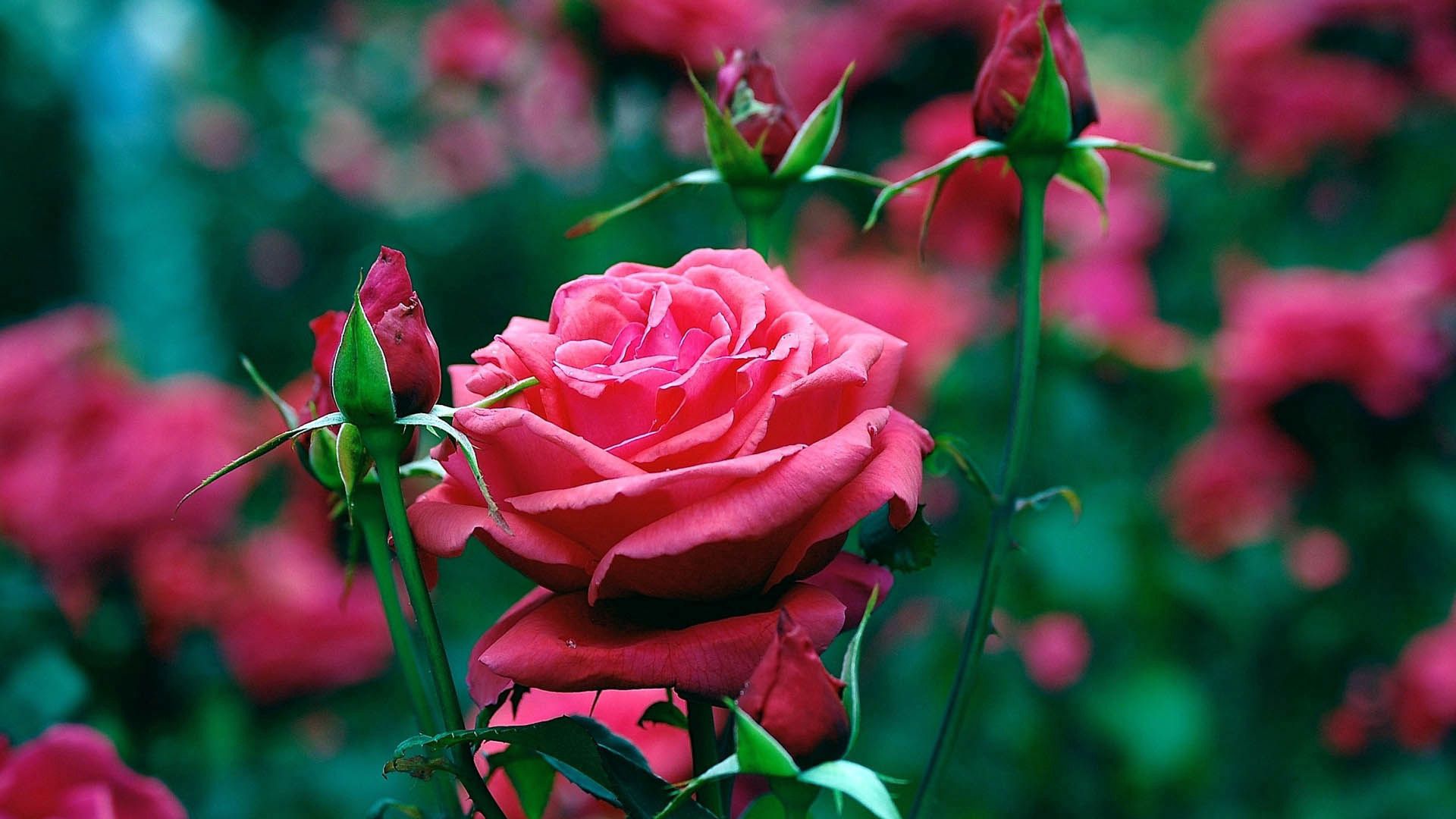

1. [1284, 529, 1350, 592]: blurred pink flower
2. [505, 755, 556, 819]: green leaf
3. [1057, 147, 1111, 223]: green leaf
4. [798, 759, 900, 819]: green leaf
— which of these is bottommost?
[1284, 529, 1350, 592]: blurred pink flower

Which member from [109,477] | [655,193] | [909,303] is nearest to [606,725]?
[655,193]

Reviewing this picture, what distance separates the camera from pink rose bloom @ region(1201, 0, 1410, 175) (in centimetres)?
204

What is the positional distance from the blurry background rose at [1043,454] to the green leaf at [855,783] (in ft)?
2.49

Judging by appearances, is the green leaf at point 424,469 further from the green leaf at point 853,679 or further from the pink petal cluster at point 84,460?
the pink petal cluster at point 84,460

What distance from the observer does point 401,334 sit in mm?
485

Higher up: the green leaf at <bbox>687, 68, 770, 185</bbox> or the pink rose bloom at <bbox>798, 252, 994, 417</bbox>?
the green leaf at <bbox>687, 68, 770, 185</bbox>

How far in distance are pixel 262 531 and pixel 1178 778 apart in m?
1.53

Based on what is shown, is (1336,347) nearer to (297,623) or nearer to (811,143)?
(811,143)

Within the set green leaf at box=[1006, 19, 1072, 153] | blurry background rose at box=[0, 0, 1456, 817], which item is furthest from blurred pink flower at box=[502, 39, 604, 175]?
green leaf at box=[1006, 19, 1072, 153]

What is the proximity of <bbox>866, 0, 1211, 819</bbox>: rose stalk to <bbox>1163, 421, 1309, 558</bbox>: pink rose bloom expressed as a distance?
3.91ft

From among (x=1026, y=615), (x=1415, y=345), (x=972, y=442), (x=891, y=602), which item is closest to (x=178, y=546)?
(x=891, y=602)

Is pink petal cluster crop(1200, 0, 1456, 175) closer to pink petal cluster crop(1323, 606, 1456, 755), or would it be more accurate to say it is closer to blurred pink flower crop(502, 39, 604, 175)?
pink petal cluster crop(1323, 606, 1456, 755)

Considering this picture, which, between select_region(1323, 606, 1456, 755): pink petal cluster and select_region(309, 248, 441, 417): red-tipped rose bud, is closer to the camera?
select_region(309, 248, 441, 417): red-tipped rose bud

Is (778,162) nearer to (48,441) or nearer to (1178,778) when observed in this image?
(48,441)
